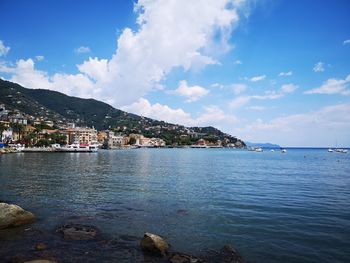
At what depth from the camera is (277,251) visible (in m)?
14.4

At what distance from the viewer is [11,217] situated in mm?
17656

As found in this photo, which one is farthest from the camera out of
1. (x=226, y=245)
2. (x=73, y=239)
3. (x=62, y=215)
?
(x=62, y=215)

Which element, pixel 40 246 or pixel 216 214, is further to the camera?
pixel 216 214

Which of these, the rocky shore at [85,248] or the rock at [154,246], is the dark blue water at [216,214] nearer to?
the rocky shore at [85,248]

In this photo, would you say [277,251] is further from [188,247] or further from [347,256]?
[188,247]

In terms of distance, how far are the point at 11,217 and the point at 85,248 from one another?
6544 mm

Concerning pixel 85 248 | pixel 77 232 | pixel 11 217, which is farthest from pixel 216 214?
pixel 11 217

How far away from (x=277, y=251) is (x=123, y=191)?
20.0 meters

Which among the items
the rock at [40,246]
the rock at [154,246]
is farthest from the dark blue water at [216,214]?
the rock at [40,246]

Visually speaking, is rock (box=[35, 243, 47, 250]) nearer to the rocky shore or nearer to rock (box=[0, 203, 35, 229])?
the rocky shore

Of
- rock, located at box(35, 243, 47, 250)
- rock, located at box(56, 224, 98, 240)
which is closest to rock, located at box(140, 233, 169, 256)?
rock, located at box(56, 224, 98, 240)

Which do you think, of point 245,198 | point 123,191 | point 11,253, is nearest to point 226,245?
point 11,253

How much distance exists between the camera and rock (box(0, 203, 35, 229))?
17.3 meters

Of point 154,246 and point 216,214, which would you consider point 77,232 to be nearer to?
point 154,246
